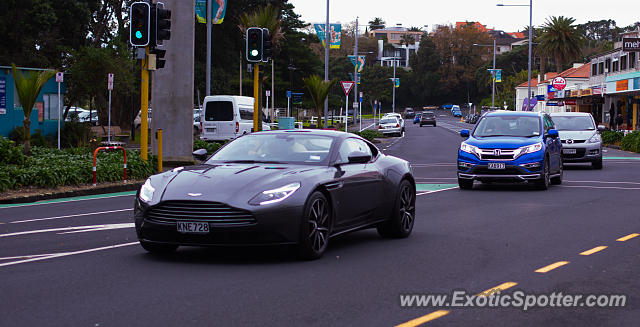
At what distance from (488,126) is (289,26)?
214 ft

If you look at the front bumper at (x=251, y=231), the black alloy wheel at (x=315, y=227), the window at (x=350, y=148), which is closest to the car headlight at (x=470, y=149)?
the window at (x=350, y=148)

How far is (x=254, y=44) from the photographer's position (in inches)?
882

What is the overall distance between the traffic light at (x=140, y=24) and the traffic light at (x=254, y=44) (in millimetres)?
4349

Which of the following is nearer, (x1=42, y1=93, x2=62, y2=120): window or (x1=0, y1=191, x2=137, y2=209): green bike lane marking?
(x1=0, y1=191, x2=137, y2=209): green bike lane marking

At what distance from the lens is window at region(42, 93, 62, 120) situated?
34.1m

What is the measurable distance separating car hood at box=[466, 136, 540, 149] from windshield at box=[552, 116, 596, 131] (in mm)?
8810

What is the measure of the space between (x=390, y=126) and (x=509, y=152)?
135ft

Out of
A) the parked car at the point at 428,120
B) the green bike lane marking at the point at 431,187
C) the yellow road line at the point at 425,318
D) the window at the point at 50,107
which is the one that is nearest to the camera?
the yellow road line at the point at 425,318

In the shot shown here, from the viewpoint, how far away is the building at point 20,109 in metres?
31.7

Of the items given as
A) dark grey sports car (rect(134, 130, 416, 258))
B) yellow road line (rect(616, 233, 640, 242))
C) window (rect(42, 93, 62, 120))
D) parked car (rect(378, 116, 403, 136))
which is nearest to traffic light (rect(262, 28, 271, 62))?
dark grey sports car (rect(134, 130, 416, 258))

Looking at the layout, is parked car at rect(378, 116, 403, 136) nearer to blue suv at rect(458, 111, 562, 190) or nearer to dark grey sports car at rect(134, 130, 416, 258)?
blue suv at rect(458, 111, 562, 190)

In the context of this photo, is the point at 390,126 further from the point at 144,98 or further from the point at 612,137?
the point at 144,98

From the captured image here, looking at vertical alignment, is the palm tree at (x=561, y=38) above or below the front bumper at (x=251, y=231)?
above

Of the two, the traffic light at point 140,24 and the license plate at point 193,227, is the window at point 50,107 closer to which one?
the traffic light at point 140,24
